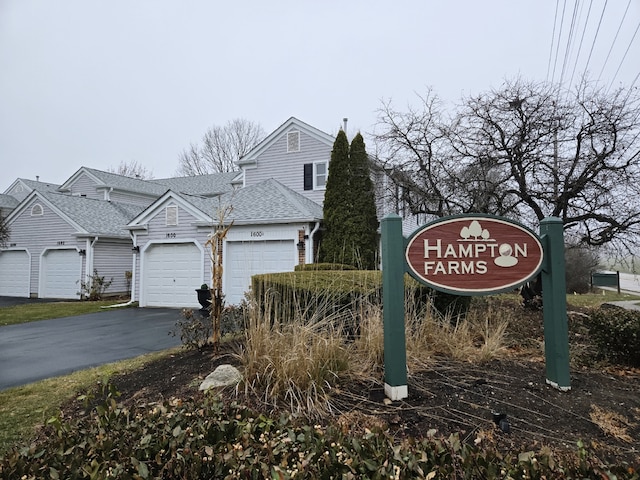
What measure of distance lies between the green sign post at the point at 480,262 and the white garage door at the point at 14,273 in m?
19.7

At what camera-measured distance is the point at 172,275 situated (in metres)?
13.5

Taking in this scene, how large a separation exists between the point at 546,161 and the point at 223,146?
30.5 m

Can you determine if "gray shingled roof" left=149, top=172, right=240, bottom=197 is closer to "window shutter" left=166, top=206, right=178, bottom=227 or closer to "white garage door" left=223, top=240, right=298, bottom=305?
"window shutter" left=166, top=206, right=178, bottom=227

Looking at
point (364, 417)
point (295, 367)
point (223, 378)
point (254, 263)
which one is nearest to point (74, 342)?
point (254, 263)

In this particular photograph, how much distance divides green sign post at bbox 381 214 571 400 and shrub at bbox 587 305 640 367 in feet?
3.72

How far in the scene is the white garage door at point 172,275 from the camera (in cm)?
1316

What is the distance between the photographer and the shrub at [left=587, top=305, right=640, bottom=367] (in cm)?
405

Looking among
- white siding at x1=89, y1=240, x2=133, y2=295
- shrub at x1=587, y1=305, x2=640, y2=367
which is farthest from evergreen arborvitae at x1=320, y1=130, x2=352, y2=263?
white siding at x1=89, y1=240, x2=133, y2=295

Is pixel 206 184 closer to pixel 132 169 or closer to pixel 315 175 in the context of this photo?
pixel 315 175

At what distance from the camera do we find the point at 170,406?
7.79 feet

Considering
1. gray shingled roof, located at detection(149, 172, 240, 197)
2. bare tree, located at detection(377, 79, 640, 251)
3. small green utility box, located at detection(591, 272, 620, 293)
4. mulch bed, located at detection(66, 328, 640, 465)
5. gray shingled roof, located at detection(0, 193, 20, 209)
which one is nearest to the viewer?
mulch bed, located at detection(66, 328, 640, 465)

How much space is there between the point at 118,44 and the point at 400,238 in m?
10.6

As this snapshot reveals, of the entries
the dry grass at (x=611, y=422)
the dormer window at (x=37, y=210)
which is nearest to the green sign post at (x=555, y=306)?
the dry grass at (x=611, y=422)

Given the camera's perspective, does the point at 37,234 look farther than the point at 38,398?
Yes
